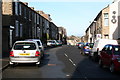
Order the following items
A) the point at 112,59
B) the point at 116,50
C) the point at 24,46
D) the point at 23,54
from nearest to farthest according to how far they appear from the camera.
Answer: the point at 112,59
the point at 116,50
the point at 23,54
the point at 24,46

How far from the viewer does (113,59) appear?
1099 cm

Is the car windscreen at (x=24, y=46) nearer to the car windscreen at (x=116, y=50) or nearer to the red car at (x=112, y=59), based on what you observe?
the red car at (x=112, y=59)

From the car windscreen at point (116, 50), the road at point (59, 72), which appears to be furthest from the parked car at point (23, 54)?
the car windscreen at point (116, 50)

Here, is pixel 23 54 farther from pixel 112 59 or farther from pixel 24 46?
pixel 112 59

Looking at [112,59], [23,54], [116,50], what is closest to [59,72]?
[23,54]

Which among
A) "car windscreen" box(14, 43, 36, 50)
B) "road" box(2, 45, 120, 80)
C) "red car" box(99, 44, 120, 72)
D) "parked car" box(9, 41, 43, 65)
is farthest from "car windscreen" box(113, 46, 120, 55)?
"car windscreen" box(14, 43, 36, 50)

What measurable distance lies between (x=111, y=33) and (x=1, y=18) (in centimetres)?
1994

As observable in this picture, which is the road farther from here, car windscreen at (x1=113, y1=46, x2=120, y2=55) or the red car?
car windscreen at (x1=113, y1=46, x2=120, y2=55)

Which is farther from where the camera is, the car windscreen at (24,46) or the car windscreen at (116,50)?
the car windscreen at (24,46)

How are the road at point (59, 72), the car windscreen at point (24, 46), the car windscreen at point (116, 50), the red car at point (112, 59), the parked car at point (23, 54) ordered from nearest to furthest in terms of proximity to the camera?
the road at point (59, 72) < the red car at point (112, 59) < the car windscreen at point (116, 50) < the parked car at point (23, 54) < the car windscreen at point (24, 46)

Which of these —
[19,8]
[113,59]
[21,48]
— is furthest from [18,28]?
[113,59]

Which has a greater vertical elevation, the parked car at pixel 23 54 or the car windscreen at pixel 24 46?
the car windscreen at pixel 24 46

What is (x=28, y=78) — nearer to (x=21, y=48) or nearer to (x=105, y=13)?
(x=21, y=48)

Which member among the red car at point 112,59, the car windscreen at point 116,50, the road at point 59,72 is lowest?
the road at point 59,72
